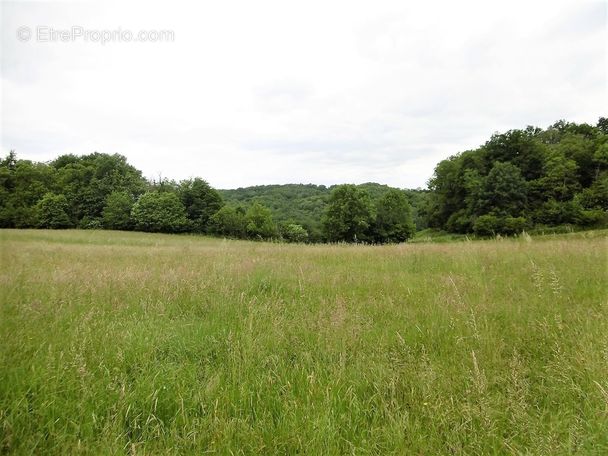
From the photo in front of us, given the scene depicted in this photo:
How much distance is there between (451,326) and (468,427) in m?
1.37

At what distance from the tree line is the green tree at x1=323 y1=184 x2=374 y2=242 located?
19cm

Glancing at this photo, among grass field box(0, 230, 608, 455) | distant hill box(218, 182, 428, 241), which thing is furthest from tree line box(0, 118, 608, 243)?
grass field box(0, 230, 608, 455)

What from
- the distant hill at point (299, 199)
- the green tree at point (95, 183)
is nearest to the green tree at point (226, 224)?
the distant hill at point (299, 199)

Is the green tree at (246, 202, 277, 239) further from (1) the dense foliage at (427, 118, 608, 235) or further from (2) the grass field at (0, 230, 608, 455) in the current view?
(2) the grass field at (0, 230, 608, 455)

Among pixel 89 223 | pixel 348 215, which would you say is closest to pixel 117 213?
pixel 89 223

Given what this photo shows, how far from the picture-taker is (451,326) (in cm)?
313

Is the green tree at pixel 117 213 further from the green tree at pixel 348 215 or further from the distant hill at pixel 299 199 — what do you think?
the green tree at pixel 348 215

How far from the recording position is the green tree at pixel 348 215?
55.9m

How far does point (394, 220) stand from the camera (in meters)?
59.8

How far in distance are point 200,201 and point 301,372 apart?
213 feet

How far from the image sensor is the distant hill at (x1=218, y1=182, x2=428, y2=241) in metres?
76.2

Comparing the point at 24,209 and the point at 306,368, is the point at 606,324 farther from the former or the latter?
the point at 24,209

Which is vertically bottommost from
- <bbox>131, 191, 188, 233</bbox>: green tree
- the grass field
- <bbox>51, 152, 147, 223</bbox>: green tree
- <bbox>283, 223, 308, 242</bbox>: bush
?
<bbox>283, 223, 308, 242</bbox>: bush

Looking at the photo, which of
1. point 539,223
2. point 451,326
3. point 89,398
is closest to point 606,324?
point 451,326
